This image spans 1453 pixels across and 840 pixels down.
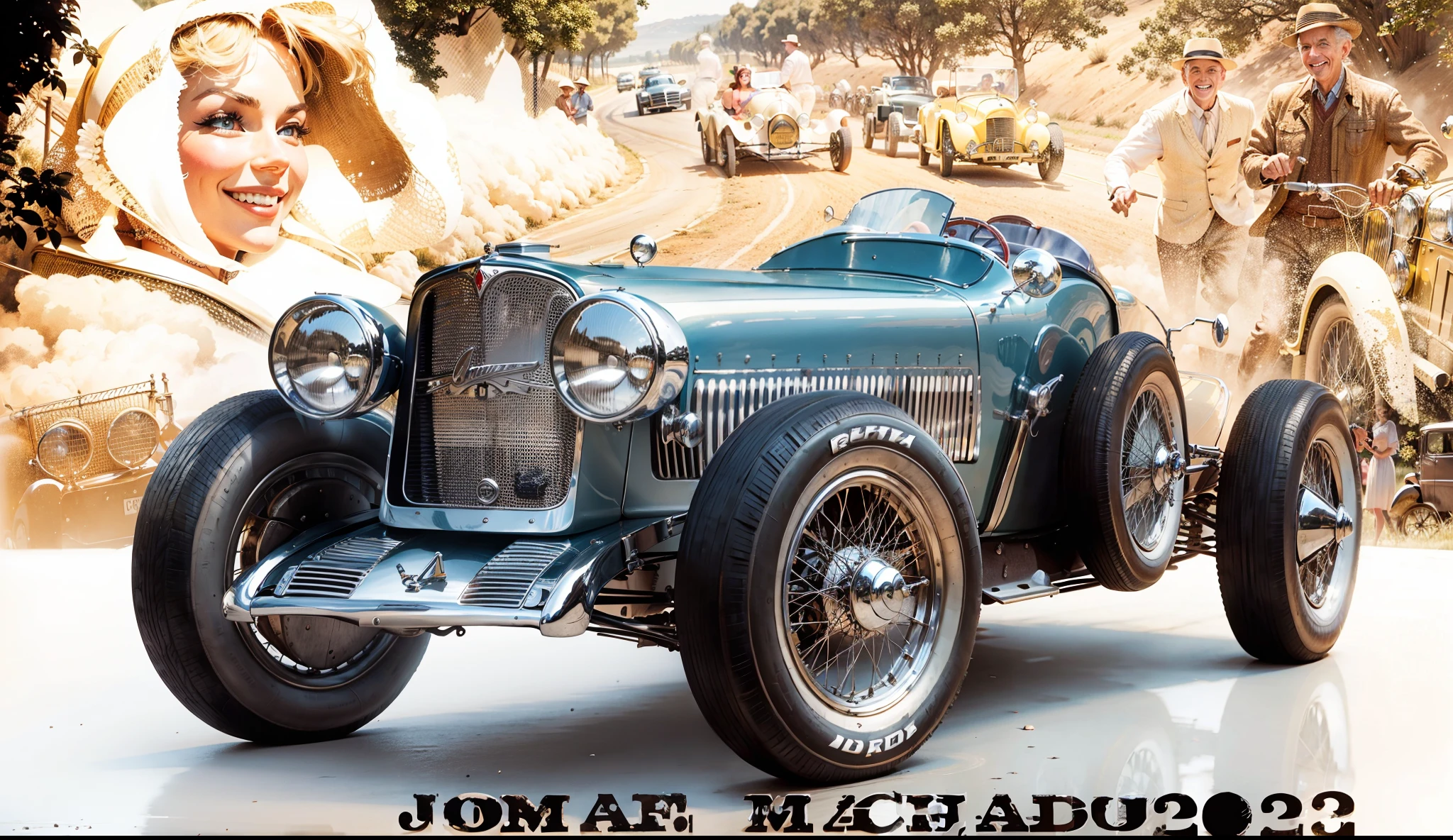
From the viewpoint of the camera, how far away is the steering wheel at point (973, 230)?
16.2ft

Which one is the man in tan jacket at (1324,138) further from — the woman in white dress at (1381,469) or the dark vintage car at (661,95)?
the dark vintage car at (661,95)

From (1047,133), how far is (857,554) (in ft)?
24.5

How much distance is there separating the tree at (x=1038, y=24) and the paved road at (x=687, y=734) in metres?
5.25

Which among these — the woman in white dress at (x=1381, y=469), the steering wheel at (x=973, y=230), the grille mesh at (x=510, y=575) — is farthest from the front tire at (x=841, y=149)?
the grille mesh at (x=510, y=575)

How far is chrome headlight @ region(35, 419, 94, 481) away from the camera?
776 cm

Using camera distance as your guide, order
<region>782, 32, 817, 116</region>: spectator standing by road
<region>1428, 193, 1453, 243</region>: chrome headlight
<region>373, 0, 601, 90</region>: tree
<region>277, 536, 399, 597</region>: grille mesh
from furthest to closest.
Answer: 1. <region>782, 32, 817, 116</region>: spectator standing by road
2. <region>373, 0, 601, 90</region>: tree
3. <region>1428, 193, 1453, 243</region>: chrome headlight
4. <region>277, 536, 399, 597</region>: grille mesh

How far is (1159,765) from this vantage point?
3.46 metres

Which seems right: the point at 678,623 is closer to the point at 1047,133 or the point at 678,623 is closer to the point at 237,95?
the point at 237,95

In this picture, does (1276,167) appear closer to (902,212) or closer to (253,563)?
(902,212)

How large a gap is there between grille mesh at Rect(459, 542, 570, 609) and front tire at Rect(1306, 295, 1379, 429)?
5.83 metres

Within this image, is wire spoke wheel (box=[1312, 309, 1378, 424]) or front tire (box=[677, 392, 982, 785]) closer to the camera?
front tire (box=[677, 392, 982, 785])

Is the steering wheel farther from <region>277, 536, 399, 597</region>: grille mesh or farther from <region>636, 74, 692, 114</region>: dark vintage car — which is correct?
<region>636, 74, 692, 114</region>: dark vintage car

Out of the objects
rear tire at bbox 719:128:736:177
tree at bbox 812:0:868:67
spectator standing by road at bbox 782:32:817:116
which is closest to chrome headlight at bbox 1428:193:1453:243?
tree at bbox 812:0:868:67

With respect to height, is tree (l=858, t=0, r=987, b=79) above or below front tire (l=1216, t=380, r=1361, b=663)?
above
